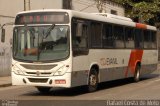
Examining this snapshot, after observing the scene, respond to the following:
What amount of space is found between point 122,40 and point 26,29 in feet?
18.1

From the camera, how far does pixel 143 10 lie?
46.1 m

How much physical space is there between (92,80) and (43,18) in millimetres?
2938

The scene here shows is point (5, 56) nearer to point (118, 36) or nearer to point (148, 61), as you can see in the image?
point (148, 61)

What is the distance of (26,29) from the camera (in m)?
16.6

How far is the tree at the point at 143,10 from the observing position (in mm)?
46031

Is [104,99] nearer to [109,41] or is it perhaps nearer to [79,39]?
[79,39]

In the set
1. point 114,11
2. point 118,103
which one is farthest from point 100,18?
point 114,11

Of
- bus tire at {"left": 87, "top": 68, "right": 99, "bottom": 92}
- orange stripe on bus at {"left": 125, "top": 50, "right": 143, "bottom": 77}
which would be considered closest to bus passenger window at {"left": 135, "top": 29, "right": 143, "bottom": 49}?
orange stripe on bus at {"left": 125, "top": 50, "right": 143, "bottom": 77}

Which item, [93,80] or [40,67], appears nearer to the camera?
[40,67]

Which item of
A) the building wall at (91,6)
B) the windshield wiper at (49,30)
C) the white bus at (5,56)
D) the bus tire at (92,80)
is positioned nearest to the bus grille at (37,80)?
the windshield wiper at (49,30)

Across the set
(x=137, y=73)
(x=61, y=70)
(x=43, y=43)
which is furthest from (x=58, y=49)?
(x=137, y=73)

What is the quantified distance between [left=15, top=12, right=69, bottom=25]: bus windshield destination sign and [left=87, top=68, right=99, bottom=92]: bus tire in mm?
2467

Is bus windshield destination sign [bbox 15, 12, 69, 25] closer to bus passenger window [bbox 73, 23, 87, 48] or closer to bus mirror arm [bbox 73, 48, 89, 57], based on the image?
bus passenger window [bbox 73, 23, 87, 48]

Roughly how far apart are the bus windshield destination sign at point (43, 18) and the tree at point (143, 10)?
2914 cm
